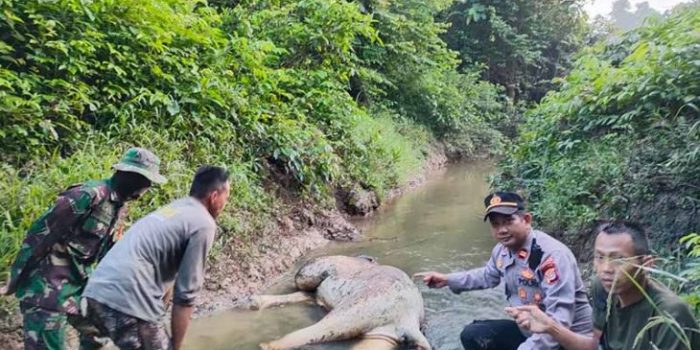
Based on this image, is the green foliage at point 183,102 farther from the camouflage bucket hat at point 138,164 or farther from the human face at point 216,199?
the human face at point 216,199

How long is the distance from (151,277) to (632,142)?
5.11 m

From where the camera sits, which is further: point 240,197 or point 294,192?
point 294,192

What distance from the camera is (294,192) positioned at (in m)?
7.70

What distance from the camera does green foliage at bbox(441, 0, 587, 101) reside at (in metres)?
22.2

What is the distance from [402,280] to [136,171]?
2884mm

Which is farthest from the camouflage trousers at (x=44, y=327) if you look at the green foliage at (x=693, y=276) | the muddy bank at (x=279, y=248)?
the green foliage at (x=693, y=276)

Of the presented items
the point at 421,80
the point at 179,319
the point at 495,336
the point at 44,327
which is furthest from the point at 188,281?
the point at 421,80

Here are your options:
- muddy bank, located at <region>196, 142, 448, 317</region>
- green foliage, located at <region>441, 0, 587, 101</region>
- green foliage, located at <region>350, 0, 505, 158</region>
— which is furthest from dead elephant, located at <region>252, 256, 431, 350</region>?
green foliage, located at <region>441, 0, 587, 101</region>

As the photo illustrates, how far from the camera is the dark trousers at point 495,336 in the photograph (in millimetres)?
3965

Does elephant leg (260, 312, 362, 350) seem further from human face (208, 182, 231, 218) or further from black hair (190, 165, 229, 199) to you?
black hair (190, 165, 229, 199)

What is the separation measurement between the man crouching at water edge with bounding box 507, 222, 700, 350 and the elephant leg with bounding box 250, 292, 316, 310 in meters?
2.89

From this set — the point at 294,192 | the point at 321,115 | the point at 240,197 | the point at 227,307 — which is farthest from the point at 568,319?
the point at 321,115

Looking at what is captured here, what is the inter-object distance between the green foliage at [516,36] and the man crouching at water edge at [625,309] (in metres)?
19.5

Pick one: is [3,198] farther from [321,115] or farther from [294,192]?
[321,115]
